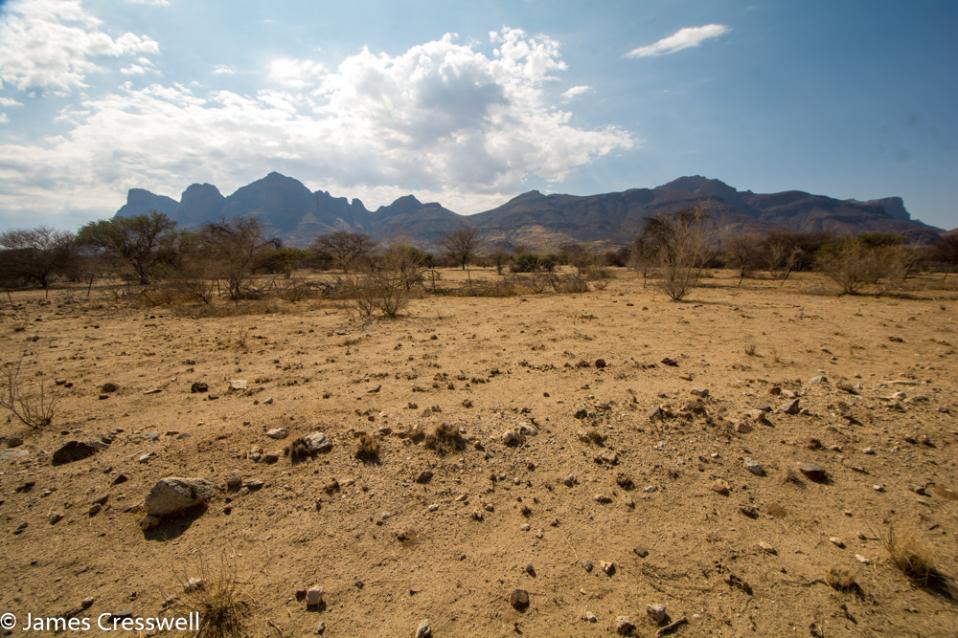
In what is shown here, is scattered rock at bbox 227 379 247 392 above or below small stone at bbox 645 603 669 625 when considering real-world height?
above

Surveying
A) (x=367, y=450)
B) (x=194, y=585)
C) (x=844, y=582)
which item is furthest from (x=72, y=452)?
(x=844, y=582)

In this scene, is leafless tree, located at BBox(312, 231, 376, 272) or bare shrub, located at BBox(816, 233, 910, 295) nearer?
bare shrub, located at BBox(816, 233, 910, 295)

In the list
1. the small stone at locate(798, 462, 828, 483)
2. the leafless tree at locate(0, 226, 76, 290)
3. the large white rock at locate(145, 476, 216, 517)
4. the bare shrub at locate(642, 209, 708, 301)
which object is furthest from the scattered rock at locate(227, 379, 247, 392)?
the leafless tree at locate(0, 226, 76, 290)

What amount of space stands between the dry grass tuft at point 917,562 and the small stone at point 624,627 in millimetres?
1842

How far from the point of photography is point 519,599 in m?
2.24

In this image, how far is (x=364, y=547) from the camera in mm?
2645

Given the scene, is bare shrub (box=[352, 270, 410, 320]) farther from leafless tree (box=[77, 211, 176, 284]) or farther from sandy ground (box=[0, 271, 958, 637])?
leafless tree (box=[77, 211, 176, 284])

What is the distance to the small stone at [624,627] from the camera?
81.9 inches

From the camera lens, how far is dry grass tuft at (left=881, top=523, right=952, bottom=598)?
2.32 metres

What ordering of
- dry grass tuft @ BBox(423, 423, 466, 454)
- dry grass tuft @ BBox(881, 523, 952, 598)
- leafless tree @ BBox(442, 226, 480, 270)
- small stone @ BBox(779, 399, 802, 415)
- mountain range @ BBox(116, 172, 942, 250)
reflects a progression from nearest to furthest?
dry grass tuft @ BBox(881, 523, 952, 598)
dry grass tuft @ BBox(423, 423, 466, 454)
small stone @ BBox(779, 399, 802, 415)
leafless tree @ BBox(442, 226, 480, 270)
mountain range @ BBox(116, 172, 942, 250)

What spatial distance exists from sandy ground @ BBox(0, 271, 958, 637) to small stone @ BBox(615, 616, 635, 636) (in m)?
0.05

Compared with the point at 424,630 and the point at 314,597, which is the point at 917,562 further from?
the point at 314,597

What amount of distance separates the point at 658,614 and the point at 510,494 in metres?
1.30

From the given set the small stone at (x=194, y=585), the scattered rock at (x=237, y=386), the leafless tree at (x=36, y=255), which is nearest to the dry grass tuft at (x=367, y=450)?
the small stone at (x=194, y=585)
